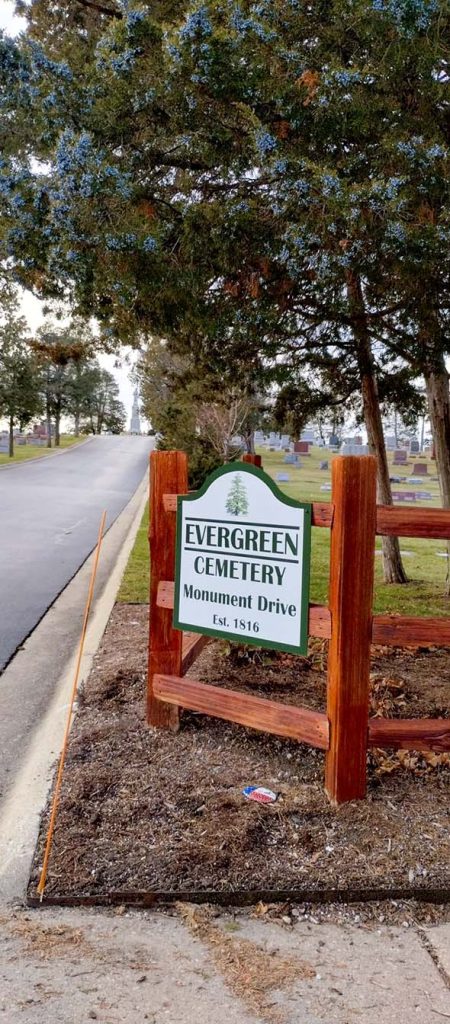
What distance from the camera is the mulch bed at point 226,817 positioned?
2812 mm

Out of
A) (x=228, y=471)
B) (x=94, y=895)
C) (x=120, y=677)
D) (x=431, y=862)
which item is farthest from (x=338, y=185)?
(x=94, y=895)

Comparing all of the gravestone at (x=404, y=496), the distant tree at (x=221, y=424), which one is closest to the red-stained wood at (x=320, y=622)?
the distant tree at (x=221, y=424)

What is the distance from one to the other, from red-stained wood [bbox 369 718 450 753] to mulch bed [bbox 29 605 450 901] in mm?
247

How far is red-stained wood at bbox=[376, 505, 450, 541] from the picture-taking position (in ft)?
10.9

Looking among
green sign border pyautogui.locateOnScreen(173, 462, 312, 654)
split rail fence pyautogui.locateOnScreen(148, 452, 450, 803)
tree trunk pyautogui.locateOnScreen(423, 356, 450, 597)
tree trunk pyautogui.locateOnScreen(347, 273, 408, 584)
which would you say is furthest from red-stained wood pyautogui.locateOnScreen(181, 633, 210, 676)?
tree trunk pyautogui.locateOnScreen(423, 356, 450, 597)

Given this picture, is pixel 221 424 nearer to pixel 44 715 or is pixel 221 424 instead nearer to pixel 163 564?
pixel 44 715

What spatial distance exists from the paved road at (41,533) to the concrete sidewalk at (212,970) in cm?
331

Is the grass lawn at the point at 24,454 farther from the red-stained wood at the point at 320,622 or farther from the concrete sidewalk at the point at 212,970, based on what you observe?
the concrete sidewalk at the point at 212,970

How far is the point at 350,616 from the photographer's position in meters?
3.29

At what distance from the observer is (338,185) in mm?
4816

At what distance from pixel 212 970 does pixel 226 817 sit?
2.67 ft

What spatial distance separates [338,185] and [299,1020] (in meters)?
4.56

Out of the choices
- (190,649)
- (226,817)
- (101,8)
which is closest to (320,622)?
(226,817)

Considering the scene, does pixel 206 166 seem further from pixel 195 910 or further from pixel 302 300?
pixel 195 910
